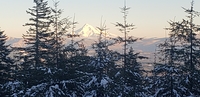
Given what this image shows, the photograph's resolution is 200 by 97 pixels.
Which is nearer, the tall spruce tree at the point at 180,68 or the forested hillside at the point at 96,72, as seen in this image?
the forested hillside at the point at 96,72

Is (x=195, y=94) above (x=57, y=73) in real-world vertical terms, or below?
below

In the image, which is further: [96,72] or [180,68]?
[180,68]

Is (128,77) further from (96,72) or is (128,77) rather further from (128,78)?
(96,72)

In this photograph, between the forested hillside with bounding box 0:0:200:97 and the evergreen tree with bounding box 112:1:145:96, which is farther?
the evergreen tree with bounding box 112:1:145:96

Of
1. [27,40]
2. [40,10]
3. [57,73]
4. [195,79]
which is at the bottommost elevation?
[195,79]

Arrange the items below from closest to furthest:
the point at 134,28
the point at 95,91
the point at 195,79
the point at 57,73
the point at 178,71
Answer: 1. the point at 57,73
2. the point at 95,91
3. the point at 178,71
4. the point at 195,79
5. the point at 134,28

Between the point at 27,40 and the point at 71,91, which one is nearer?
the point at 71,91

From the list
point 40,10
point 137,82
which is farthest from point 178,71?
point 40,10

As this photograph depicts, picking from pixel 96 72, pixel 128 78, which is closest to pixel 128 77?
pixel 128 78

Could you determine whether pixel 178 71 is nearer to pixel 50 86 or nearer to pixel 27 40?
pixel 50 86

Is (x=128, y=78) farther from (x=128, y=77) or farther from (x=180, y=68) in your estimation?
(x=180, y=68)

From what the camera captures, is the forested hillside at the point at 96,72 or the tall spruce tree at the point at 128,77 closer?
the forested hillside at the point at 96,72

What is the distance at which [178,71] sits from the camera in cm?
1562

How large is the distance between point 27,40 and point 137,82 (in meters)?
13.4
